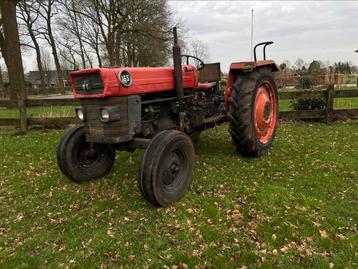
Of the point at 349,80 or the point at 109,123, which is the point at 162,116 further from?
the point at 349,80

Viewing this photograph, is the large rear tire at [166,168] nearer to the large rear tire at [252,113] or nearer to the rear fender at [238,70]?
the large rear tire at [252,113]

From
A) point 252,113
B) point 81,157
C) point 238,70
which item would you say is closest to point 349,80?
point 238,70

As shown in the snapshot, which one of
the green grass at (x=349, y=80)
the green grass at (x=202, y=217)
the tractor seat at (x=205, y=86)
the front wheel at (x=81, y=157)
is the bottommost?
the green grass at (x=202, y=217)

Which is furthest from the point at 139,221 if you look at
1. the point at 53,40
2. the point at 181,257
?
the point at 53,40

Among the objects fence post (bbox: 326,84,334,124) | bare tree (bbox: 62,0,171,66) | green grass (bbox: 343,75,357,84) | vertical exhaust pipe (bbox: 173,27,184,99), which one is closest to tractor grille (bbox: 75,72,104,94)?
vertical exhaust pipe (bbox: 173,27,184,99)

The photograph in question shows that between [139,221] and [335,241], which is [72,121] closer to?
[139,221]

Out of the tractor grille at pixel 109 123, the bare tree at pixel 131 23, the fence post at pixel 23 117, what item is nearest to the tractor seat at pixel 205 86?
the tractor grille at pixel 109 123

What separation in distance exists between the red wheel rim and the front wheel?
254 cm

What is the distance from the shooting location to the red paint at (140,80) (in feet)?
13.7

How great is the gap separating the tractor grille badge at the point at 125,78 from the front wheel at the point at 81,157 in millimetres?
1222

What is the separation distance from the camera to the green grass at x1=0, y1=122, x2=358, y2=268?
136 inches

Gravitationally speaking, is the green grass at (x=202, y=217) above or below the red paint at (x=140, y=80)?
below

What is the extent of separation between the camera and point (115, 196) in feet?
15.9

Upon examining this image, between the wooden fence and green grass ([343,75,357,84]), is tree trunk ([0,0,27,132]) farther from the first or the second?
green grass ([343,75,357,84])
